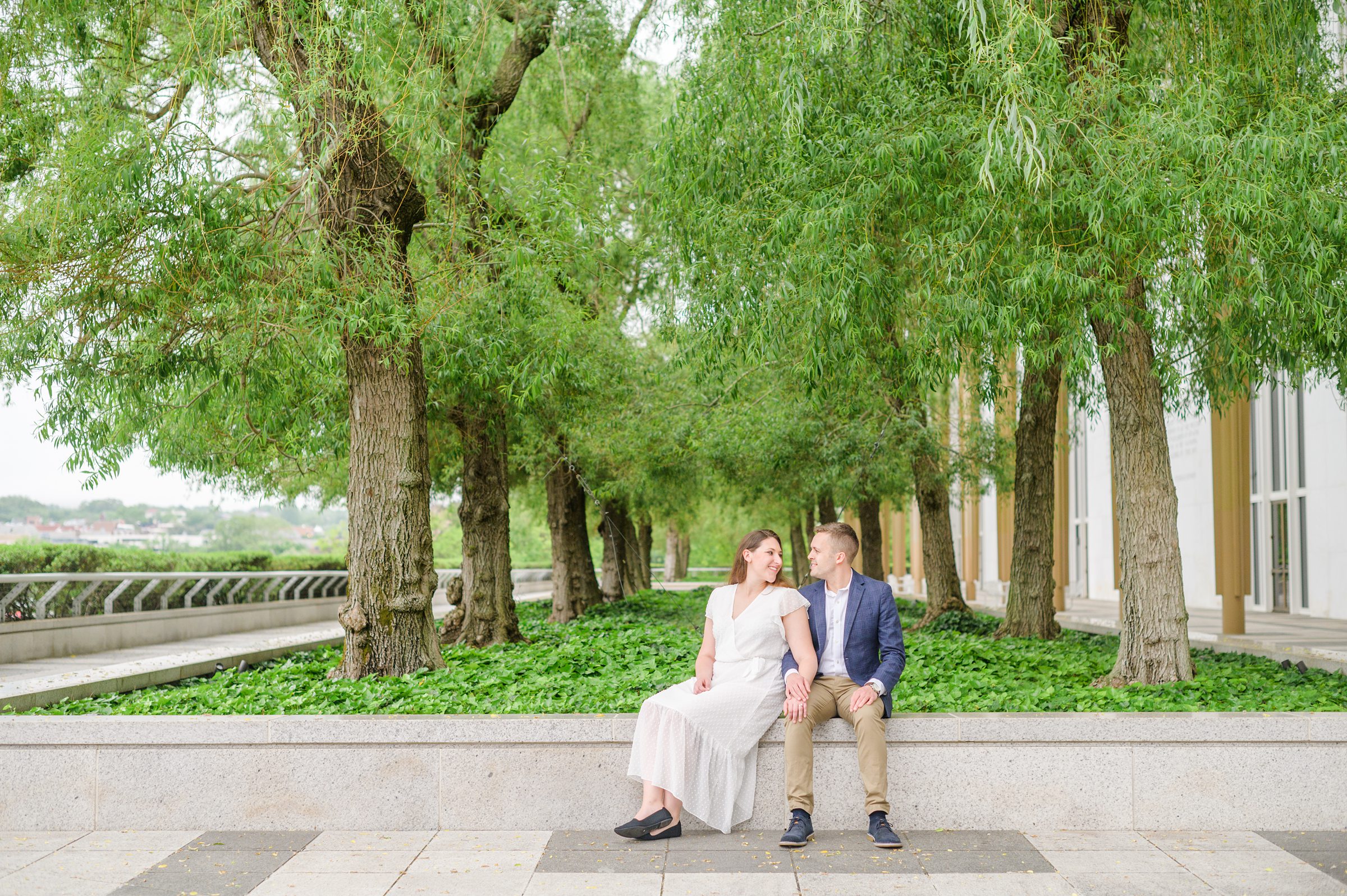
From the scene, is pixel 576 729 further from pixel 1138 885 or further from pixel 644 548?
pixel 644 548

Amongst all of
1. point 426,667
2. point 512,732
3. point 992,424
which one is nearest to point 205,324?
point 426,667

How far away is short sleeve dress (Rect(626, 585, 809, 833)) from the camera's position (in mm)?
5719

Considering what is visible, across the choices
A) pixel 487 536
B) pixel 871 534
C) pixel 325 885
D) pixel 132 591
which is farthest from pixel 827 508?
pixel 325 885

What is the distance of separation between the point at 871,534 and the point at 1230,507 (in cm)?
707

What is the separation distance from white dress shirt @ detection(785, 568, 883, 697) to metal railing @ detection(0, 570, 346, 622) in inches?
457

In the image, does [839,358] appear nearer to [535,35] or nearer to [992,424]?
[535,35]

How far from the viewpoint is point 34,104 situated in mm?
9000

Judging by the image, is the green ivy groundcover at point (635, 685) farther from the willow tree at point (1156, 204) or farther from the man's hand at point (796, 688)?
the man's hand at point (796, 688)

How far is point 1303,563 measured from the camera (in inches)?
900

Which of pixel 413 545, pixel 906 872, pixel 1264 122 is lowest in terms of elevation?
pixel 906 872

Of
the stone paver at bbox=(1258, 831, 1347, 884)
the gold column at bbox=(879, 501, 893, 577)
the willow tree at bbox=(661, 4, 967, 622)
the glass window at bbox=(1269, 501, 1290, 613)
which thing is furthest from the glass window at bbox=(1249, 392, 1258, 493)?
the stone paver at bbox=(1258, 831, 1347, 884)

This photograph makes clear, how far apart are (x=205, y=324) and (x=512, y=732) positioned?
424 centimetres

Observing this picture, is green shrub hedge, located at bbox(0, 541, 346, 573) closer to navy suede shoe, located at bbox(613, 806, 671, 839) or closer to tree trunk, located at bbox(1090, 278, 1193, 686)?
navy suede shoe, located at bbox(613, 806, 671, 839)

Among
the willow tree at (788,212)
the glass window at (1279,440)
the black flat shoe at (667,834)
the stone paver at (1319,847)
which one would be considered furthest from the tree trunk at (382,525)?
the glass window at (1279,440)
